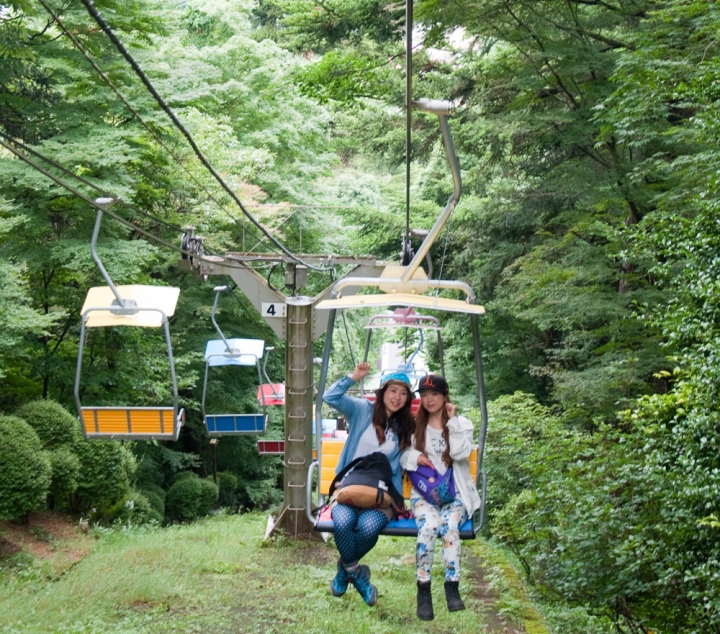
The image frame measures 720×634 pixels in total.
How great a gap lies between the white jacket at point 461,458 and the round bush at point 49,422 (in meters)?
9.77

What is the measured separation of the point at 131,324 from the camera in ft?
26.5

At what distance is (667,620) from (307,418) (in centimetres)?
618

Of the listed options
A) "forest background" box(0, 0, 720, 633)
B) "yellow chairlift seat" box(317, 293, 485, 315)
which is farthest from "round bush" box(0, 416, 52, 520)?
"yellow chairlift seat" box(317, 293, 485, 315)

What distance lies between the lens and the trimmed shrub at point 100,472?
15461 millimetres

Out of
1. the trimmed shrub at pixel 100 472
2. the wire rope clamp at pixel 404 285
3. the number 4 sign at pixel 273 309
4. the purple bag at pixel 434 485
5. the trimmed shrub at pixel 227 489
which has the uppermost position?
the number 4 sign at pixel 273 309

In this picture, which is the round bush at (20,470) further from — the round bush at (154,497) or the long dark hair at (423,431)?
the long dark hair at (423,431)

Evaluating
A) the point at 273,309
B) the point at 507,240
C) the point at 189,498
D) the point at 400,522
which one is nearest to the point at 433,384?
the point at 400,522

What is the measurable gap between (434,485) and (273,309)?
6.33 metres

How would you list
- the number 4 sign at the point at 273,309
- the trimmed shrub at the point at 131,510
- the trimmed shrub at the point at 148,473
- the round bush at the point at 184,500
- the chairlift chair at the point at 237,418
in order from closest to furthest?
the number 4 sign at the point at 273,309
the chairlift chair at the point at 237,418
the trimmed shrub at the point at 131,510
the trimmed shrub at the point at 148,473
the round bush at the point at 184,500

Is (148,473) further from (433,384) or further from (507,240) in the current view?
(433,384)

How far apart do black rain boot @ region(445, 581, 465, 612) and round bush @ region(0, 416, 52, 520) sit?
8.53 meters

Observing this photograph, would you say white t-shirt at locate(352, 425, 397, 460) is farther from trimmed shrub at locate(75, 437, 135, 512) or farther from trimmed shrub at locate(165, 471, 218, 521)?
trimmed shrub at locate(165, 471, 218, 521)

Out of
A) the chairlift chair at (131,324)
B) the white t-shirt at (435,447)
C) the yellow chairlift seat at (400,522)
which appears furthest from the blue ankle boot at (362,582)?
the chairlift chair at (131,324)

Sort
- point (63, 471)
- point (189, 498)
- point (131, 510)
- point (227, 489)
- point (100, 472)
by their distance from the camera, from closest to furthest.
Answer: point (63, 471), point (100, 472), point (131, 510), point (189, 498), point (227, 489)
